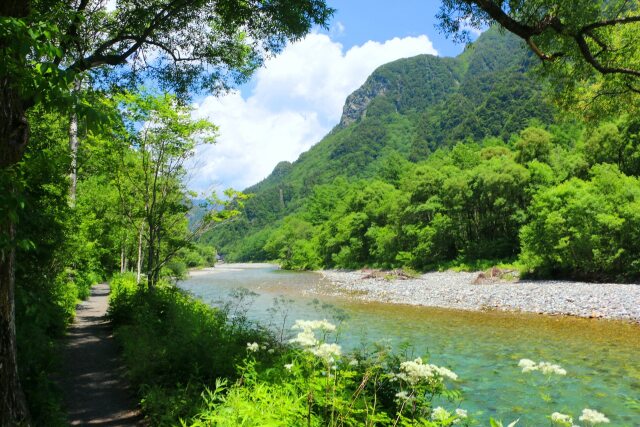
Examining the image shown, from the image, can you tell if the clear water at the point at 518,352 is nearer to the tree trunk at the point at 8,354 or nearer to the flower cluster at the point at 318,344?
the flower cluster at the point at 318,344

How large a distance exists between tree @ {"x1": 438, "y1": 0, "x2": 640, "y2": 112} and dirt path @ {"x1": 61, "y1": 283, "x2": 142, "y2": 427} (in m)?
7.92

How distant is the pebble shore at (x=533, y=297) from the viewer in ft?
62.7

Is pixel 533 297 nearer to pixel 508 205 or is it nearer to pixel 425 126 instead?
pixel 508 205

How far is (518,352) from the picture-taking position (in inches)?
523

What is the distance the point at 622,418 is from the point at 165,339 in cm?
924

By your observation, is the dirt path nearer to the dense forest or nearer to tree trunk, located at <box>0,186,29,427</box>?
tree trunk, located at <box>0,186,29,427</box>

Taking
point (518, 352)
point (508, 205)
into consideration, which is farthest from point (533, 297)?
point (508, 205)

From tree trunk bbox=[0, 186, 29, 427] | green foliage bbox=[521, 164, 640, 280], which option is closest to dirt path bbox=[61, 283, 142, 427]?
tree trunk bbox=[0, 186, 29, 427]

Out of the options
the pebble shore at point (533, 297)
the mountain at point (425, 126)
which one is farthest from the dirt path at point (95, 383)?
the mountain at point (425, 126)

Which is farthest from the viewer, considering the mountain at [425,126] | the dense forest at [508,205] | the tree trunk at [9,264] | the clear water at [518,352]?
the mountain at [425,126]

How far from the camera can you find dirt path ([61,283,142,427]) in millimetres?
6195

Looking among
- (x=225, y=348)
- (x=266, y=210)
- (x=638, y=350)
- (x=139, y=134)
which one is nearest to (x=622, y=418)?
(x=638, y=350)

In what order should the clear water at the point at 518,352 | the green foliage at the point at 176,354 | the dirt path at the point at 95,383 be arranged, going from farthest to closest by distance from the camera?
A: the clear water at the point at 518,352 → the dirt path at the point at 95,383 → the green foliage at the point at 176,354

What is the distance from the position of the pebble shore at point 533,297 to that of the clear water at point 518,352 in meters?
1.42
